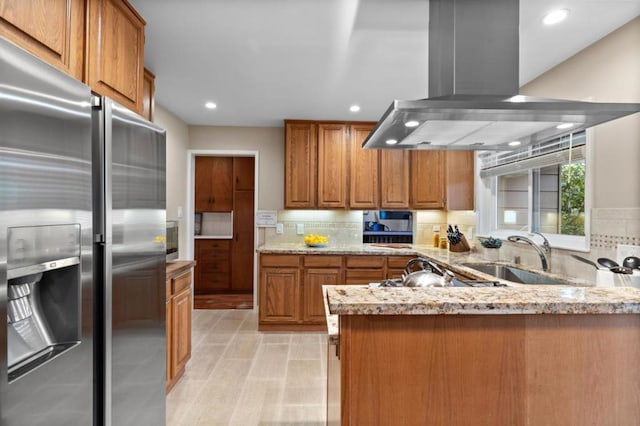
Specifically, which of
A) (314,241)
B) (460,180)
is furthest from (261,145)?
(460,180)

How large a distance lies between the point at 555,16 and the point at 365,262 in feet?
8.80

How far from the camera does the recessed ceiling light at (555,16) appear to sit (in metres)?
1.94

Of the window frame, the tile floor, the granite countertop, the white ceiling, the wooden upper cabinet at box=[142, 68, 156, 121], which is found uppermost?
the white ceiling

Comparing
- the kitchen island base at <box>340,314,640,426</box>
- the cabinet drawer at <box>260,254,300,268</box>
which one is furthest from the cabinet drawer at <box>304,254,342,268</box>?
the kitchen island base at <box>340,314,640,426</box>

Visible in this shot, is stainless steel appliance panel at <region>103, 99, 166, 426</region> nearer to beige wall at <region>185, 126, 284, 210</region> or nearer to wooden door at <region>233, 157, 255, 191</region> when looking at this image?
beige wall at <region>185, 126, 284, 210</region>

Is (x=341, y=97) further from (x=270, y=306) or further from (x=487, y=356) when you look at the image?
(x=487, y=356)

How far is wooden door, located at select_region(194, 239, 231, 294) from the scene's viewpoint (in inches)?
226

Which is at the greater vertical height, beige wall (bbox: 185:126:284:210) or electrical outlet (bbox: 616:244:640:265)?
beige wall (bbox: 185:126:284:210)

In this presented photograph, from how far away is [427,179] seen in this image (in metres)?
4.35

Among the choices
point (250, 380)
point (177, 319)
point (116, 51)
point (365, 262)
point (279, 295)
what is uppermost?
point (116, 51)

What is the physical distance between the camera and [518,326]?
1.12 m

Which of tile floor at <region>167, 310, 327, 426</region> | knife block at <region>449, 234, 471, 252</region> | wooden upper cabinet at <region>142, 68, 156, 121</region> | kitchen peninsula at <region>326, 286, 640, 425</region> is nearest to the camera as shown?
kitchen peninsula at <region>326, 286, 640, 425</region>

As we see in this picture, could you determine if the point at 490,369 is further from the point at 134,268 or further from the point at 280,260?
the point at 280,260

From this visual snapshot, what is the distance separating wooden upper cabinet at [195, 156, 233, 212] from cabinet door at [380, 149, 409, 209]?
106 inches
